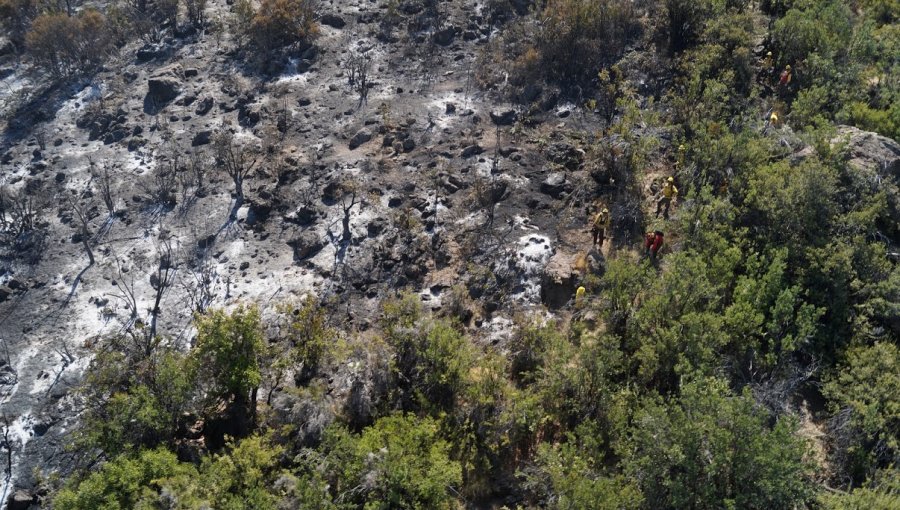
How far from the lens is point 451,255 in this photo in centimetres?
1834

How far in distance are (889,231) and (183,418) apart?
17.6 m

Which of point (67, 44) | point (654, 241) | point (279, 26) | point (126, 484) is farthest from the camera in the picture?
point (67, 44)

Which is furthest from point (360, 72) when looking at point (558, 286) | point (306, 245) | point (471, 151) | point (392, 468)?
point (392, 468)

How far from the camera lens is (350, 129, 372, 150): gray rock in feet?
72.9

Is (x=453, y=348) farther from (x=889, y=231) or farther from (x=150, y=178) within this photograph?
(x=150, y=178)

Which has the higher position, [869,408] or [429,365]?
[869,408]

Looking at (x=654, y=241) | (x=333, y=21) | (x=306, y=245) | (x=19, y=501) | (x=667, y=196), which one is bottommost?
(x=19, y=501)

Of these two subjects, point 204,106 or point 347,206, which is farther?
point 204,106

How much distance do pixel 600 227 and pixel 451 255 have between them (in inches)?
172

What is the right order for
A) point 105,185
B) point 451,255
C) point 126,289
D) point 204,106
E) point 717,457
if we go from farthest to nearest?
point 204,106, point 105,185, point 126,289, point 451,255, point 717,457

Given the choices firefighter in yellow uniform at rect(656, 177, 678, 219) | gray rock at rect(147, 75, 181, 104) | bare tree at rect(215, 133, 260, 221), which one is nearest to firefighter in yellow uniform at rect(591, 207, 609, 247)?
firefighter in yellow uniform at rect(656, 177, 678, 219)

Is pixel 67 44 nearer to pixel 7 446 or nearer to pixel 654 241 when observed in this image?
pixel 7 446

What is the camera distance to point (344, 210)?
19.7 metres

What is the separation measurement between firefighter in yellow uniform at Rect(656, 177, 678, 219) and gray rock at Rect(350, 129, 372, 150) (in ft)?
34.0
